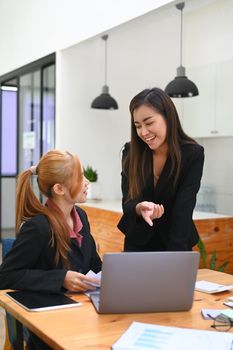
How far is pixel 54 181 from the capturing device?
1754 mm

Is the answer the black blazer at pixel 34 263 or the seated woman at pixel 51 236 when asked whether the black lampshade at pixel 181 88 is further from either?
the black blazer at pixel 34 263

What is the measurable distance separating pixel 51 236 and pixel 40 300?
0.82 feet

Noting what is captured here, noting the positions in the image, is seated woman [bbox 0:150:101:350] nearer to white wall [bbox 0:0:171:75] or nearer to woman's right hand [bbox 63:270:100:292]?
woman's right hand [bbox 63:270:100:292]

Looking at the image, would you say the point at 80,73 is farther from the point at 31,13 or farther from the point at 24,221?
the point at 24,221

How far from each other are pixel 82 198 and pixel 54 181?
4.7 inches

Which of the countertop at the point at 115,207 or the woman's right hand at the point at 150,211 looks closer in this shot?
the woman's right hand at the point at 150,211

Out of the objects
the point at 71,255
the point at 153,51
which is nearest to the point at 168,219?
the point at 71,255

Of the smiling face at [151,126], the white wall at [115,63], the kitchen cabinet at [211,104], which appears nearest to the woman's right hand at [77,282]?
the smiling face at [151,126]

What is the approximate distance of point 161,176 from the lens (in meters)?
1.93

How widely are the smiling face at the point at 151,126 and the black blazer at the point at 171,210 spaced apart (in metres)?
0.10

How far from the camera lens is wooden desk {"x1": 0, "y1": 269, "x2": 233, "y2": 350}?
1184mm

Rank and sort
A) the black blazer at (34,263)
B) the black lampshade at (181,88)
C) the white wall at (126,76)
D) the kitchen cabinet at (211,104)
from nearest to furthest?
the black blazer at (34,263) < the black lampshade at (181,88) < the kitchen cabinet at (211,104) < the white wall at (126,76)

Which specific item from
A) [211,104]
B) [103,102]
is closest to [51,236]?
[103,102]

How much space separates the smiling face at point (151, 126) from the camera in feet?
6.12
